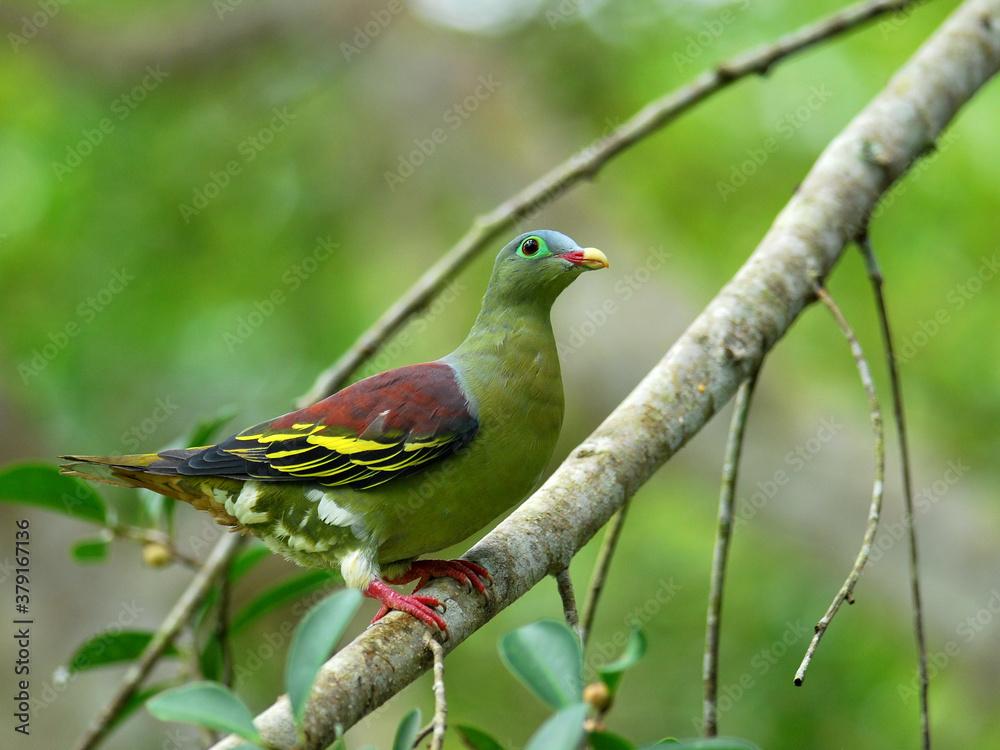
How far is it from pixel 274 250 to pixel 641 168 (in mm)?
3692

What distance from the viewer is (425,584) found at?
109 inches

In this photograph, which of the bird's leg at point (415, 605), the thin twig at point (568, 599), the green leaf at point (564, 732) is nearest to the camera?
the green leaf at point (564, 732)

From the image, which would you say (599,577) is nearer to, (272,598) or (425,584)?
(425,584)

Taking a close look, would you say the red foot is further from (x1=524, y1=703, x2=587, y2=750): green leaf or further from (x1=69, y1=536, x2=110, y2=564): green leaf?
(x1=69, y1=536, x2=110, y2=564): green leaf

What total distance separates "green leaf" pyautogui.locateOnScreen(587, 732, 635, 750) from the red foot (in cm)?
83

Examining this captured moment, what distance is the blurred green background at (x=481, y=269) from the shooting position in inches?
239

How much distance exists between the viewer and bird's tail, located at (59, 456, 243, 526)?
2949 mm

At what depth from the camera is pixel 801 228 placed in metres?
3.55

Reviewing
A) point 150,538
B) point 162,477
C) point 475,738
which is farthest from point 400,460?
point 150,538

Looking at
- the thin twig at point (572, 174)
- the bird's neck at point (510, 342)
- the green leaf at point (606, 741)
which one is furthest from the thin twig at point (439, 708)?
the thin twig at point (572, 174)

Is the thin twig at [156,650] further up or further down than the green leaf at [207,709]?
further down

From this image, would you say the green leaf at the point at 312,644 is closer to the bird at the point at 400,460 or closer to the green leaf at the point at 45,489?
the bird at the point at 400,460

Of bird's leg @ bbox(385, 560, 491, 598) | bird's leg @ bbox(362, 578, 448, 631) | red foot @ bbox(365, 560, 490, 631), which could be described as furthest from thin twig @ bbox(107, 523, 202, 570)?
bird's leg @ bbox(362, 578, 448, 631)

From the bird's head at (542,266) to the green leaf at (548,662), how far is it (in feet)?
5.75
